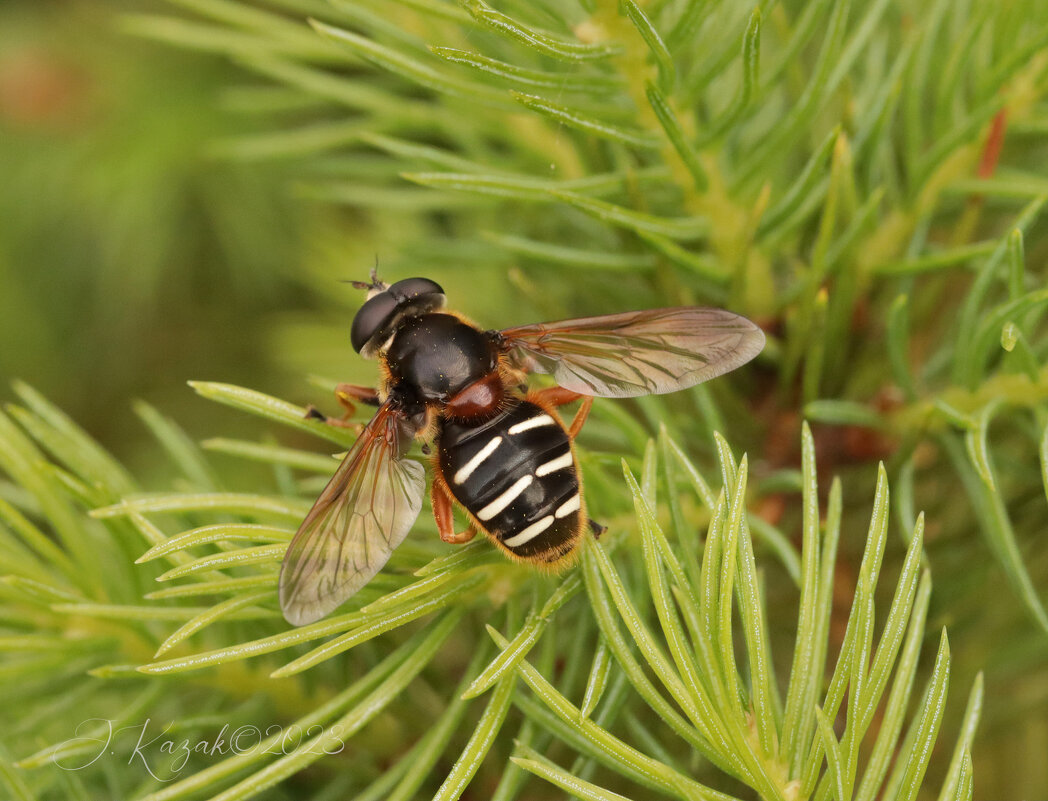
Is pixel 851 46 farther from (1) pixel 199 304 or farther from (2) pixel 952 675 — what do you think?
(1) pixel 199 304

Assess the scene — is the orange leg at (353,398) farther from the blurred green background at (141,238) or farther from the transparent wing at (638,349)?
the blurred green background at (141,238)

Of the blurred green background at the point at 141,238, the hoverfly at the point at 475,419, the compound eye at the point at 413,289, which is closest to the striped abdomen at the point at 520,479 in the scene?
the hoverfly at the point at 475,419

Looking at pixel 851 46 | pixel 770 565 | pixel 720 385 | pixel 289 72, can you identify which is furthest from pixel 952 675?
pixel 289 72

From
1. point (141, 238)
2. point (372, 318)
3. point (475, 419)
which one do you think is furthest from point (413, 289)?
point (141, 238)

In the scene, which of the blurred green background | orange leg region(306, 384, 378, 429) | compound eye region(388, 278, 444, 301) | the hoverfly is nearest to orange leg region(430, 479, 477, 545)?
the hoverfly

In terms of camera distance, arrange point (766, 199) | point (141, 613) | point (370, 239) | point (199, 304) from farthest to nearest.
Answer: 1. point (199, 304)
2. point (370, 239)
3. point (766, 199)
4. point (141, 613)

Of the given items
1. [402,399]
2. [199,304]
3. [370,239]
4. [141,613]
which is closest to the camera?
[141,613]
